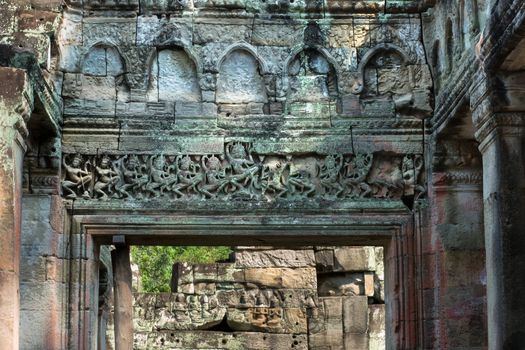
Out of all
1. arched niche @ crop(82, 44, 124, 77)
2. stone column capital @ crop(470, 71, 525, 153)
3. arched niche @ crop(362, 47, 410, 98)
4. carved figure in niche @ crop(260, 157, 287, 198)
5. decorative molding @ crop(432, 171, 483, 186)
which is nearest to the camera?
stone column capital @ crop(470, 71, 525, 153)

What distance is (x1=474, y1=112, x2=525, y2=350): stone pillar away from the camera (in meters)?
7.89

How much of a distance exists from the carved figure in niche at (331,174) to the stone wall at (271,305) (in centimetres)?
684

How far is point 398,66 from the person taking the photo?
1052 cm

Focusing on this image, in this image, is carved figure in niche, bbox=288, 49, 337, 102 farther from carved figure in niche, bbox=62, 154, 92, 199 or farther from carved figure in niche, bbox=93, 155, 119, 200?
carved figure in niche, bbox=62, 154, 92, 199

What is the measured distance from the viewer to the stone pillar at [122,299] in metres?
11.3

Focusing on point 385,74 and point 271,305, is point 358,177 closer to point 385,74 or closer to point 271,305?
point 385,74

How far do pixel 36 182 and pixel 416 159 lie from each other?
3457 millimetres

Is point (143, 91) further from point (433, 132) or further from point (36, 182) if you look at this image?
point (433, 132)

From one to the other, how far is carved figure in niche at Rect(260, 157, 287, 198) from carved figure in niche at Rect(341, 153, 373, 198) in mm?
567

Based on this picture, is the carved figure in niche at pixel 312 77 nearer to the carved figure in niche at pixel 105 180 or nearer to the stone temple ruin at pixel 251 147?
the stone temple ruin at pixel 251 147

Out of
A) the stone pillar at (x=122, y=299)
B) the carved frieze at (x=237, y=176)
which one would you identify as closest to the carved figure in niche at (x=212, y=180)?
the carved frieze at (x=237, y=176)

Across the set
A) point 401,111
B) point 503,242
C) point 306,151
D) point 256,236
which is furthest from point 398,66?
point 503,242

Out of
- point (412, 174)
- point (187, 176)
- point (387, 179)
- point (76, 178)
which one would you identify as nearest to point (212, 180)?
point (187, 176)

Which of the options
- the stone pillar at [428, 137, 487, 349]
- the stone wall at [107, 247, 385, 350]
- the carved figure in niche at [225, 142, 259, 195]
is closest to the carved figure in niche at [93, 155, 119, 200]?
the carved figure in niche at [225, 142, 259, 195]
